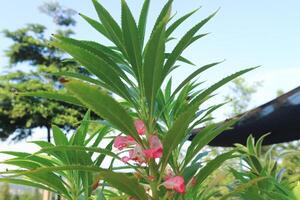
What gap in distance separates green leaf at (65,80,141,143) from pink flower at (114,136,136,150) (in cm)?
6

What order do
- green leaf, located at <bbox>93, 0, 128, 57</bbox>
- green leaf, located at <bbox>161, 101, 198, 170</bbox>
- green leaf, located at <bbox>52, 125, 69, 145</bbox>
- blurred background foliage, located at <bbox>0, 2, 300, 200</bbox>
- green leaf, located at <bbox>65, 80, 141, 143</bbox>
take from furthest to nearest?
blurred background foliage, located at <bbox>0, 2, 300, 200</bbox>, green leaf, located at <bbox>52, 125, 69, 145</bbox>, green leaf, located at <bbox>93, 0, 128, 57</bbox>, green leaf, located at <bbox>161, 101, 198, 170</bbox>, green leaf, located at <bbox>65, 80, 141, 143</bbox>

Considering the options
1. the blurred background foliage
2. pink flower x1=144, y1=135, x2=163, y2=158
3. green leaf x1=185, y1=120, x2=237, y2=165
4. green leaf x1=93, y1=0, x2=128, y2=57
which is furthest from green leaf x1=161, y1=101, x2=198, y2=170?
the blurred background foliage

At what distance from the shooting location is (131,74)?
1326 millimetres

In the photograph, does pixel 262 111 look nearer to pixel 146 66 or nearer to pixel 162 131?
pixel 162 131

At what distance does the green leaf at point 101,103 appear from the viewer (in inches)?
35.7

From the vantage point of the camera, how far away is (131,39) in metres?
1.19

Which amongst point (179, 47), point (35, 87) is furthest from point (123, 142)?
point (35, 87)

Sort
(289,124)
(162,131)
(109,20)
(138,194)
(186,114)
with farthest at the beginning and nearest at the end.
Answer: (289,124)
(162,131)
(109,20)
(138,194)
(186,114)

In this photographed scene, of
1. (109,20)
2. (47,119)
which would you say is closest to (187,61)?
(109,20)

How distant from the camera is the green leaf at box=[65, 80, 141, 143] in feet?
2.98

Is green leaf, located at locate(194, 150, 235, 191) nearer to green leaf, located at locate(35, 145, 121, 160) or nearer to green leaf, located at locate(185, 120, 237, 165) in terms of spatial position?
green leaf, located at locate(185, 120, 237, 165)

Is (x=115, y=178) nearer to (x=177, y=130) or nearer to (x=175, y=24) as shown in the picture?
(x=177, y=130)

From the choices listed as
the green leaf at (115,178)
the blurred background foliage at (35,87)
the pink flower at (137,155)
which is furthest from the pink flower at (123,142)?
the blurred background foliage at (35,87)

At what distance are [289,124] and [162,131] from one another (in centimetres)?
251
